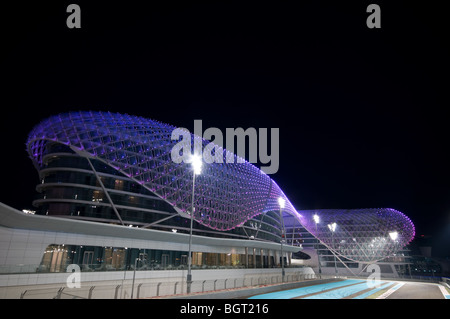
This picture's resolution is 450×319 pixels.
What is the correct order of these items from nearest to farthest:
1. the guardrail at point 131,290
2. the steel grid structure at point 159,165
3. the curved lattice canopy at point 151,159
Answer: the guardrail at point 131,290, the curved lattice canopy at point 151,159, the steel grid structure at point 159,165

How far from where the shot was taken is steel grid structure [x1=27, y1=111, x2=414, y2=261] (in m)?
39.2

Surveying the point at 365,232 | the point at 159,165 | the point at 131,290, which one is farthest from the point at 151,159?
the point at 365,232

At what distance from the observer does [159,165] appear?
4478cm

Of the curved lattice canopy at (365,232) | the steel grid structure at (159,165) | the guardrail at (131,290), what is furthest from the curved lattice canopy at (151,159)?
the curved lattice canopy at (365,232)

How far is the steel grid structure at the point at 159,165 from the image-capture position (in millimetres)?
39250

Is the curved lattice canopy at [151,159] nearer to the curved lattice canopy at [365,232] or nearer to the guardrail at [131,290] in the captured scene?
the guardrail at [131,290]

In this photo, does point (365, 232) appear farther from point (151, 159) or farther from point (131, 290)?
point (131, 290)

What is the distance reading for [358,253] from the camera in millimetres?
98188

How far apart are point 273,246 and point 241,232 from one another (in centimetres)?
1334

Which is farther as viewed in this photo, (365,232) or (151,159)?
(365,232)

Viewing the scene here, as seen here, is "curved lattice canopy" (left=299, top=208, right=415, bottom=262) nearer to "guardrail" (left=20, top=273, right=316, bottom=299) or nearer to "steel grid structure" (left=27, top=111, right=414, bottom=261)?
"steel grid structure" (left=27, top=111, right=414, bottom=261)

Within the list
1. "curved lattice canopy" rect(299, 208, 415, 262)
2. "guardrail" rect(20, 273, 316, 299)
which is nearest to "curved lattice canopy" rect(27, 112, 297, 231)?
"guardrail" rect(20, 273, 316, 299)
